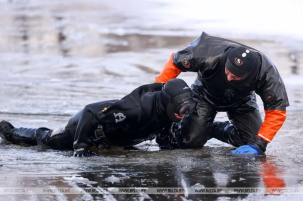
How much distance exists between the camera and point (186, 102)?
6215 mm

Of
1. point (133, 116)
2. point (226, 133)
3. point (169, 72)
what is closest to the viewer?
point (133, 116)

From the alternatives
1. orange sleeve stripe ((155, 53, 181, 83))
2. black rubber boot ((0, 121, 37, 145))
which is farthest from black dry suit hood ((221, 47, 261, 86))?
black rubber boot ((0, 121, 37, 145))

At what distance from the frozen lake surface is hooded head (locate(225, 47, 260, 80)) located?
875mm

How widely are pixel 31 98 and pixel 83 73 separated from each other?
245 cm

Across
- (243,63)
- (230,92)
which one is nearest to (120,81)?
(230,92)

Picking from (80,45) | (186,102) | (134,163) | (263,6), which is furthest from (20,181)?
(263,6)

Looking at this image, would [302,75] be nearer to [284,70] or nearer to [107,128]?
[284,70]

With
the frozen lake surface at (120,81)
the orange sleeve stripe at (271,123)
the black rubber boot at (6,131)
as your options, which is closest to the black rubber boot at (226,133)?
the frozen lake surface at (120,81)

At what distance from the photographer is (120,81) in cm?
1180

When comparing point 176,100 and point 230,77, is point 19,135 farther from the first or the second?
point 230,77

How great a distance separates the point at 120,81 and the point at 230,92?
4.91 metres

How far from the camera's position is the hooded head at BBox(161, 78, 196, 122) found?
621 cm

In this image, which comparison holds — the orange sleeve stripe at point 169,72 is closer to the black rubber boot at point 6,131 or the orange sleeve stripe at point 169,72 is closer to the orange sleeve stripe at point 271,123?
the orange sleeve stripe at point 271,123

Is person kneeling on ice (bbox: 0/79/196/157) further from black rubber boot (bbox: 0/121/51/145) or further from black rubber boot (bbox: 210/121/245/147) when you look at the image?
black rubber boot (bbox: 210/121/245/147)
